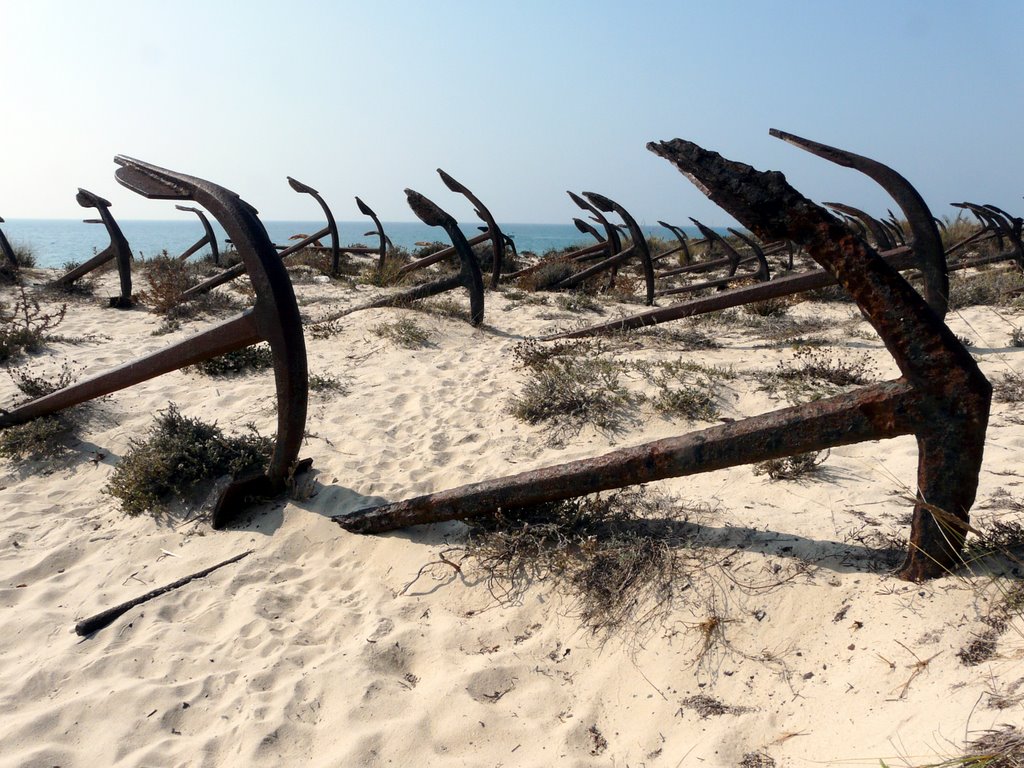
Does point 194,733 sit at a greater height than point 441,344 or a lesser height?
lesser

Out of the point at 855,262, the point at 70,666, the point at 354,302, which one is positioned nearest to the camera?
the point at 855,262

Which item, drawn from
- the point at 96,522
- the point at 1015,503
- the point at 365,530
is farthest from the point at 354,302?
the point at 1015,503

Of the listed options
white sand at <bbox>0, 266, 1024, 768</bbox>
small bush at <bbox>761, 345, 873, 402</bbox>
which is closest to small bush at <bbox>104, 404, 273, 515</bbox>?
white sand at <bbox>0, 266, 1024, 768</bbox>

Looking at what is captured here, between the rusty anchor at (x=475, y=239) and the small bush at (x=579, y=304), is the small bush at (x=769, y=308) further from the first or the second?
the rusty anchor at (x=475, y=239)

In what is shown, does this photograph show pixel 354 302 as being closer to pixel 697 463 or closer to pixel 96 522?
pixel 96 522

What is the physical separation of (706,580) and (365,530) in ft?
5.30

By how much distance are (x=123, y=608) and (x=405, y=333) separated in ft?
14.3

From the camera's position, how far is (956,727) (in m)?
1.56

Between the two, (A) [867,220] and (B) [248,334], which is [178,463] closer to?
(B) [248,334]

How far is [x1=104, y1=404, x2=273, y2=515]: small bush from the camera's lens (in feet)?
12.2

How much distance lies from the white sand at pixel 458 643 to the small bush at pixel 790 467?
6cm

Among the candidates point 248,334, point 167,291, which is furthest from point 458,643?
point 167,291

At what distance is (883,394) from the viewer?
1.95m

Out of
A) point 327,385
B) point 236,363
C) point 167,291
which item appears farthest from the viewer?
point 167,291
